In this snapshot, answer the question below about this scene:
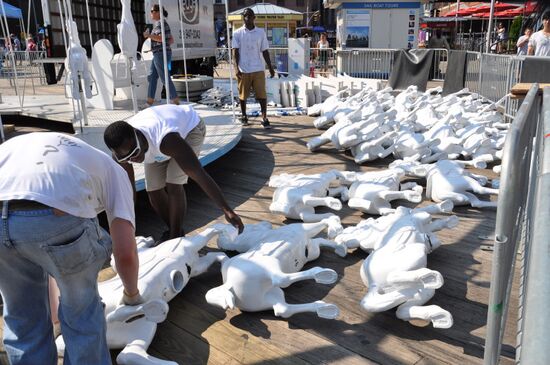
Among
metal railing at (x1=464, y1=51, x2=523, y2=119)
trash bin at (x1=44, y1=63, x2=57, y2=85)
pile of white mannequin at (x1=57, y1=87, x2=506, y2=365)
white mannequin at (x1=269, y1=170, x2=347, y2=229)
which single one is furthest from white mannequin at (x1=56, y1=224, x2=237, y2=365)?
trash bin at (x1=44, y1=63, x2=57, y2=85)

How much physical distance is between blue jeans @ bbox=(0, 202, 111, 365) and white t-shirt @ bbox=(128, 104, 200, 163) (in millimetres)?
1110

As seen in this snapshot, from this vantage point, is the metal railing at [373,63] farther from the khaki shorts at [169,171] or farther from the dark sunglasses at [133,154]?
the dark sunglasses at [133,154]

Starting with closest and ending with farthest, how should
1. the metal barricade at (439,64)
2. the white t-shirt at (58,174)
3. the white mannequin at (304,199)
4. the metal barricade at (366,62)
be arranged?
1. the white t-shirt at (58,174)
2. the white mannequin at (304,199)
3. the metal barricade at (439,64)
4. the metal barricade at (366,62)

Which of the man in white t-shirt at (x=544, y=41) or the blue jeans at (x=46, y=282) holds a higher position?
the man in white t-shirt at (x=544, y=41)

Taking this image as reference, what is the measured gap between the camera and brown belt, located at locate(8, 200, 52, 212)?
1.71m

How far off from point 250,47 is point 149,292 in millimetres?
5346

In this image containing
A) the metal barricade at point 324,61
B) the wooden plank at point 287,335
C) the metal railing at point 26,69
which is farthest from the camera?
the metal barricade at point 324,61

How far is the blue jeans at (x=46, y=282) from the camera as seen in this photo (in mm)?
1709

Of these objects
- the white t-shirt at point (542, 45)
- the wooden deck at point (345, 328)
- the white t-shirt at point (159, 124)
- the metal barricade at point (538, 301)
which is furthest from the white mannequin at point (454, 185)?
the white t-shirt at point (542, 45)

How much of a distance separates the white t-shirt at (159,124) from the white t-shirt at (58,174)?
3.37 ft

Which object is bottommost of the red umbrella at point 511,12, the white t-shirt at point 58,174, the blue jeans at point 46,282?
the blue jeans at point 46,282

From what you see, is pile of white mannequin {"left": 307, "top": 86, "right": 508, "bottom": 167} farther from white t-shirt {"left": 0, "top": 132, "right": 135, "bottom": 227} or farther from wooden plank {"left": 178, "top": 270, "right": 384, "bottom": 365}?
white t-shirt {"left": 0, "top": 132, "right": 135, "bottom": 227}

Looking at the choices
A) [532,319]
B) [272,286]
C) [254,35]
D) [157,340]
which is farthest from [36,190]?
[254,35]

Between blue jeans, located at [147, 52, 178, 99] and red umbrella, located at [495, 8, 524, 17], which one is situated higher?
red umbrella, located at [495, 8, 524, 17]
